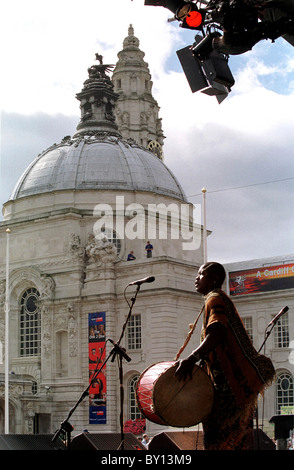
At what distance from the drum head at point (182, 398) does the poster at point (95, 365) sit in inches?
1441

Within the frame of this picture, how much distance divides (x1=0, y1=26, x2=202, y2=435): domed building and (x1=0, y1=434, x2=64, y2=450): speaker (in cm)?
2655

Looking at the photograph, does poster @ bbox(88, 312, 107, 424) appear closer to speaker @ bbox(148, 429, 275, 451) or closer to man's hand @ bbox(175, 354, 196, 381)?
speaker @ bbox(148, 429, 275, 451)

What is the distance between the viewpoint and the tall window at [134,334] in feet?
148

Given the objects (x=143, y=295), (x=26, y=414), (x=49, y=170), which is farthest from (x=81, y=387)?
(x=49, y=170)

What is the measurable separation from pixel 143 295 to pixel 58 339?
21.8 ft

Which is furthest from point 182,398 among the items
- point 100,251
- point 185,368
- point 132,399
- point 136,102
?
point 136,102

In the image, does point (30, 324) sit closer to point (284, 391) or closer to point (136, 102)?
point (284, 391)

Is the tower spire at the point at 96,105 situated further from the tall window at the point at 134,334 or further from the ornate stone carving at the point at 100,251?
the tall window at the point at 134,334

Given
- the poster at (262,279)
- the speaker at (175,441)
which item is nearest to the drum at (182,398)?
the speaker at (175,441)

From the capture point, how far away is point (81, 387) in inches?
1823

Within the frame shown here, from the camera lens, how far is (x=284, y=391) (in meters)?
44.6

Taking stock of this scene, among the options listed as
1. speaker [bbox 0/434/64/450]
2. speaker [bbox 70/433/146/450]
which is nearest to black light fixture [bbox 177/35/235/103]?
speaker [bbox 70/433/146/450]

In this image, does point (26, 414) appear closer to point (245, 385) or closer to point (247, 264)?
point (247, 264)

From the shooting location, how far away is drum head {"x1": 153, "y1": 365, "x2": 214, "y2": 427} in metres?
8.44
